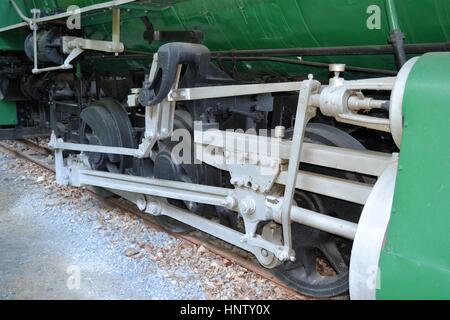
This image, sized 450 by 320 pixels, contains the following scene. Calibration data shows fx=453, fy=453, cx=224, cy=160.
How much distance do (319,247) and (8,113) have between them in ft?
17.0

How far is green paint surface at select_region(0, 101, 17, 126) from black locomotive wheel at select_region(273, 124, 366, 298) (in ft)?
16.1

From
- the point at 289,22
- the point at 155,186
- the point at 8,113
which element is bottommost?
the point at 155,186

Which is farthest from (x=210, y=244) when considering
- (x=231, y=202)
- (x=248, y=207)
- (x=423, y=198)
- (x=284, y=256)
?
(x=423, y=198)

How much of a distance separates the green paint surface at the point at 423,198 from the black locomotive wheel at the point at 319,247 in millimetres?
1089

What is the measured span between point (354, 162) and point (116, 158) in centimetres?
253

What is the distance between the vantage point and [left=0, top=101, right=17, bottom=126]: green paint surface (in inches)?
249

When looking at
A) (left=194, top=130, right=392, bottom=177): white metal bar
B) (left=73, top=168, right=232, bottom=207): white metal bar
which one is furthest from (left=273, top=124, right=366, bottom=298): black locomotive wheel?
(left=73, top=168, right=232, bottom=207): white metal bar

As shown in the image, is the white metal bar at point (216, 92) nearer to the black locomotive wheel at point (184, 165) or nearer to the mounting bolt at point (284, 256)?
the black locomotive wheel at point (184, 165)

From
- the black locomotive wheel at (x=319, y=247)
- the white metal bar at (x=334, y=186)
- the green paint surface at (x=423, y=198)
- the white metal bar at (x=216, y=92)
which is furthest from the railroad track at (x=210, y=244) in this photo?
the green paint surface at (x=423, y=198)

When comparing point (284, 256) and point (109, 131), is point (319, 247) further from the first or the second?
point (109, 131)

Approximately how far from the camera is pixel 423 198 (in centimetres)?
163

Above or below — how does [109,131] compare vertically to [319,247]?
above

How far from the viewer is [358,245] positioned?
1.88 meters

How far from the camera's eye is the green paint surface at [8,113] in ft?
20.7
